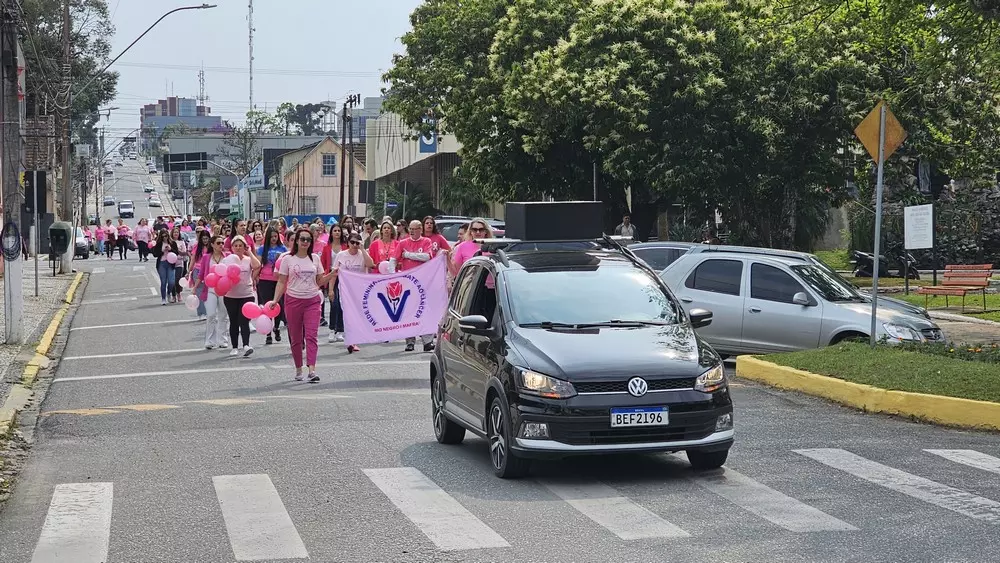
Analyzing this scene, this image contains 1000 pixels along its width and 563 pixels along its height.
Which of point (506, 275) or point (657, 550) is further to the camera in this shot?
point (506, 275)

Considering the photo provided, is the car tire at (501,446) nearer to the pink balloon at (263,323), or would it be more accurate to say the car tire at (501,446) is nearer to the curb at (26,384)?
the curb at (26,384)

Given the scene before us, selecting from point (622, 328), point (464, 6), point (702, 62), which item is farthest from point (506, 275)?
point (464, 6)

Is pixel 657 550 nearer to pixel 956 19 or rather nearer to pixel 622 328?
pixel 622 328

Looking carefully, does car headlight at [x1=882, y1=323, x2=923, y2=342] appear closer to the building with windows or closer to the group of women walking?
the group of women walking

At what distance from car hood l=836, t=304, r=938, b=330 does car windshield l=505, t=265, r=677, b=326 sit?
6.71m

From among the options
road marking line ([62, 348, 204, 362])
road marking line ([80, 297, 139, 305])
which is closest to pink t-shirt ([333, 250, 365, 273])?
road marking line ([62, 348, 204, 362])

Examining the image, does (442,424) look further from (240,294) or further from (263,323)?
(240,294)

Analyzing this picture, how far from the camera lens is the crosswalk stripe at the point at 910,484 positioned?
8.59m

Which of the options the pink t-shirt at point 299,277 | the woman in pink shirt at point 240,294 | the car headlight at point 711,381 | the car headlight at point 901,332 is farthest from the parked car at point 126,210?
the car headlight at point 711,381

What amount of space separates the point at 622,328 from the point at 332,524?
280 cm

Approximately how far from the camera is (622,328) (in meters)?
10.1

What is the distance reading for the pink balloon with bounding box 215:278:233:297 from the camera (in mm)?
19953

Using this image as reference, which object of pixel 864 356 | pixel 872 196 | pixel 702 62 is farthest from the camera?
pixel 872 196

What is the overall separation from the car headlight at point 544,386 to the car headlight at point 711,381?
89 centimetres
